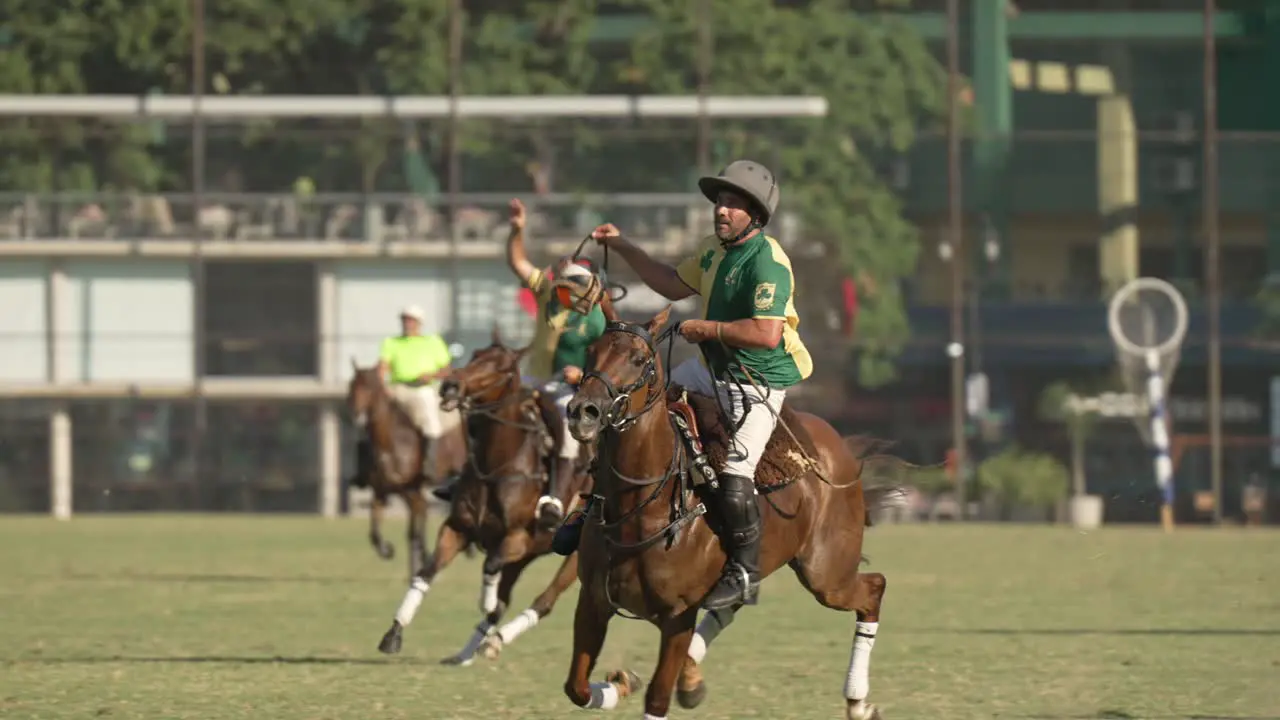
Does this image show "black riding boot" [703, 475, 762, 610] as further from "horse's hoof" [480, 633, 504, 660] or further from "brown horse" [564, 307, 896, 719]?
"horse's hoof" [480, 633, 504, 660]

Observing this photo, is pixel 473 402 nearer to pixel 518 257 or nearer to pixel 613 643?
pixel 518 257

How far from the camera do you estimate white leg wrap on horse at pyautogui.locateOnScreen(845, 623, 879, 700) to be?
12.8 metres

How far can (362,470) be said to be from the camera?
27.2 m

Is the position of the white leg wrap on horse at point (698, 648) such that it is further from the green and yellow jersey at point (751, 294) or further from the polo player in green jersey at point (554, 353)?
the polo player in green jersey at point (554, 353)

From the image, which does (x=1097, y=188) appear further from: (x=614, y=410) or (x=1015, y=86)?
(x=614, y=410)

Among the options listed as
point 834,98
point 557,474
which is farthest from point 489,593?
point 834,98

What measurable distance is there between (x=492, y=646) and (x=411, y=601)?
1182 mm

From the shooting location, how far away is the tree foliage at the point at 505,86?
51.4m

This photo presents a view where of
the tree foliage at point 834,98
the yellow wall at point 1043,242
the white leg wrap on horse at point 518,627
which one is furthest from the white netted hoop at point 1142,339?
the white leg wrap on horse at point 518,627

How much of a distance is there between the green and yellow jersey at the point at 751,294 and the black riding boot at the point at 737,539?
28.5 inches

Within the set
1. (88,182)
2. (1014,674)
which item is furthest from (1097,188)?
(1014,674)

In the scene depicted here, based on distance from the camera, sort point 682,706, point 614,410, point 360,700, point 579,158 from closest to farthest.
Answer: point 614,410, point 682,706, point 360,700, point 579,158

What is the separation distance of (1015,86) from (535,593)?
31.1 meters

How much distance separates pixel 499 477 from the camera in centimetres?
1742
